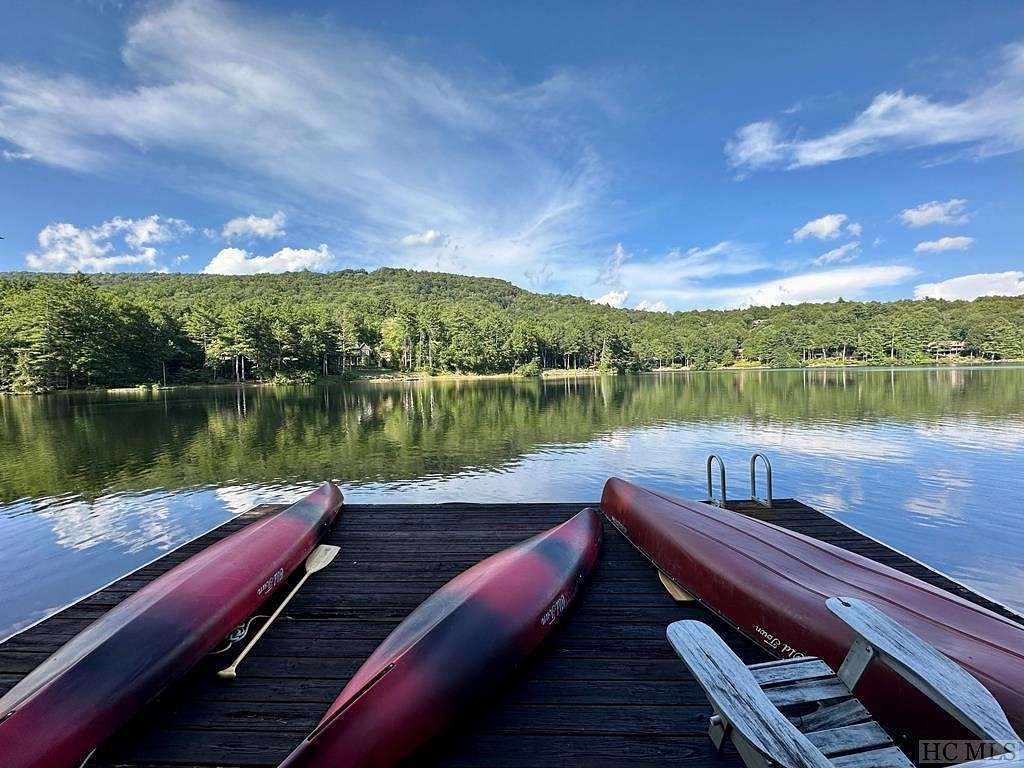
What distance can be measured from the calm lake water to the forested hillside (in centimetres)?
2928

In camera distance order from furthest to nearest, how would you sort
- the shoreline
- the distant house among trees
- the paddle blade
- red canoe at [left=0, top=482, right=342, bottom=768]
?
the distant house among trees < the shoreline < the paddle blade < red canoe at [left=0, top=482, right=342, bottom=768]

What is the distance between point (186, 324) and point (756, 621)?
74.9 m

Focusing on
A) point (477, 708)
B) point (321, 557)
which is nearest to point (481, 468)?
point (321, 557)

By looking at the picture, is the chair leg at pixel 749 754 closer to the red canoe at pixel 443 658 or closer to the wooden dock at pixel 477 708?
the wooden dock at pixel 477 708

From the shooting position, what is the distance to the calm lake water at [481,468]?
8.88 meters

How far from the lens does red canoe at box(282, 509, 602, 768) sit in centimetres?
250

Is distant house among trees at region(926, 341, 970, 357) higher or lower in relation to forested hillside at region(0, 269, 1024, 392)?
lower

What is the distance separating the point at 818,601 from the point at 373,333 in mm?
84421

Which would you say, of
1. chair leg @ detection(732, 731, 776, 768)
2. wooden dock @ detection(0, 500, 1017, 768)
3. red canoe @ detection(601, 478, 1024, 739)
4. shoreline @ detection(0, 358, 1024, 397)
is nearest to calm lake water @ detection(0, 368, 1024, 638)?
wooden dock @ detection(0, 500, 1017, 768)

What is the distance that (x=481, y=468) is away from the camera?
14914mm

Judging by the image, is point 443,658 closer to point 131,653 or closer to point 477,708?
point 477,708

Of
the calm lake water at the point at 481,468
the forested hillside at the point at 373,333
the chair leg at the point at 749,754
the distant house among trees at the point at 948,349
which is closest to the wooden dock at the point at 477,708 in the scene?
the chair leg at the point at 749,754

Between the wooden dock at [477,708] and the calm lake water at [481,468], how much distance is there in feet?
14.3

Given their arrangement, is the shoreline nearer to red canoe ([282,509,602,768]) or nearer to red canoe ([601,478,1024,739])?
red canoe ([282,509,602,768])
